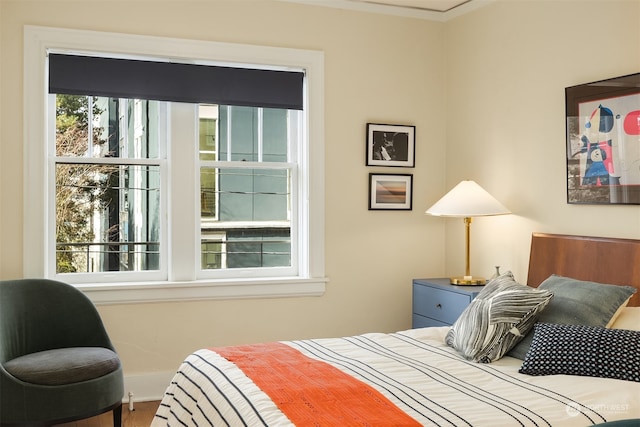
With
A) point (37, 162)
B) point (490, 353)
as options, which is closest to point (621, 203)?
point (490, 353)

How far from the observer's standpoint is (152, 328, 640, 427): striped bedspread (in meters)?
2.24

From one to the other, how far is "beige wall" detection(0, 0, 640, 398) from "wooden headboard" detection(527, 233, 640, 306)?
92mm

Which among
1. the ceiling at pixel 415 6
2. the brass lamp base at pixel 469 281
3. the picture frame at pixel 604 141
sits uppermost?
the ceiling at pixel 415 6

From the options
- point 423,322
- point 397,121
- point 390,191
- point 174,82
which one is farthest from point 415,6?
point 423,322

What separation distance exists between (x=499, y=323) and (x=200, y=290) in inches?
81.3

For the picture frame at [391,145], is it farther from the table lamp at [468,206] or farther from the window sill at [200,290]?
the window sill at [200,290]

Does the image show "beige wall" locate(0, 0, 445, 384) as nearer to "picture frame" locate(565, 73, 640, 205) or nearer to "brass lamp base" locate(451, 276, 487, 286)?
"brass lamp base" locate(451, 276, 487, 286)

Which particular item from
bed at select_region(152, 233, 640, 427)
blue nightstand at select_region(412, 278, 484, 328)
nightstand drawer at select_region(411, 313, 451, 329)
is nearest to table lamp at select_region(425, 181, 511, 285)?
blue nightstand at select_region(412, 278, 484, 328)

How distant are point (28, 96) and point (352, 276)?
2.39 meters

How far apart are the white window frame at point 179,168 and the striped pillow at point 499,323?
1.71 m

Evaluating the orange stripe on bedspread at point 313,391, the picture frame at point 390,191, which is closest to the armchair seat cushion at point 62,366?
the orange stripe on bedspread at point 313,391

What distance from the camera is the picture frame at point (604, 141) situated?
3459mm

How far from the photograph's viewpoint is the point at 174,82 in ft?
14.1

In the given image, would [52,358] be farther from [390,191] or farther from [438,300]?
[390,191]
